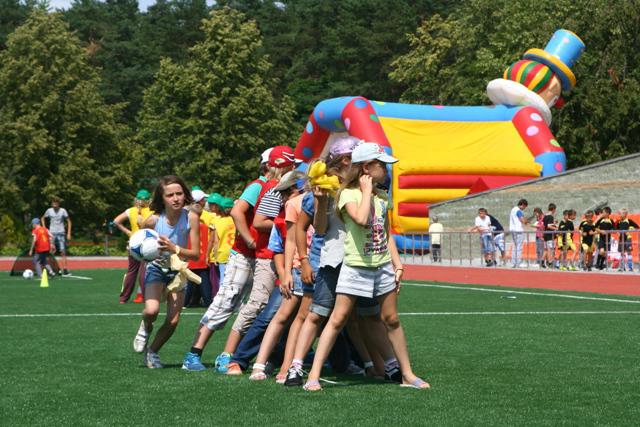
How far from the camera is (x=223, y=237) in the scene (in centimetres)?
1711

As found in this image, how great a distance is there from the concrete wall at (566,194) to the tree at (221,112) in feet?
91.9

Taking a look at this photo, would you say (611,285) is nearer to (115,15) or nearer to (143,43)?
(143,43)

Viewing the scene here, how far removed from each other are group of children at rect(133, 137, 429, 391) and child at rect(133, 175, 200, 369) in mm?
10

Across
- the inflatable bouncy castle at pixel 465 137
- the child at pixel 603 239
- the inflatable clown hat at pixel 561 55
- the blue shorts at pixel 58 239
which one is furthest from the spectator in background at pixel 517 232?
the blue shorts at pixel 58 239

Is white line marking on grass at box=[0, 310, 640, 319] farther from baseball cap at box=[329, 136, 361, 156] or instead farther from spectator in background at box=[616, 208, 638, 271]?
spectator in background at box=[616, 208, 638, 271]

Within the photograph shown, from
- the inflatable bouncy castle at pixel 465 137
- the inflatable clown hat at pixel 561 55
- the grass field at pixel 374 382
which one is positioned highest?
the inflatable clown hat at pixel 561 55

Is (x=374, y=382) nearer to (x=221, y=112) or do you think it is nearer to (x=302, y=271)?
(x=302, y=271)

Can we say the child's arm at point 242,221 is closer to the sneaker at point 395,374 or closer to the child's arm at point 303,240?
the child's arm at point 303,240

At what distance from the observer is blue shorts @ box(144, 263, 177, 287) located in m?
9.13

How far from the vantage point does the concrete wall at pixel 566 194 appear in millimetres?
31609

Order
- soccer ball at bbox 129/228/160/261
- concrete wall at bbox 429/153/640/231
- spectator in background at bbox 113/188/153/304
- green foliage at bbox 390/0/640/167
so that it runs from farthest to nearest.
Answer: green foliage at bbox 390/0/640/167 → concrete wall at bbox 429/153/640/231 → spectator in background at bbox 113/188/153/304 → soccer ball at bbox 129/228/160/261

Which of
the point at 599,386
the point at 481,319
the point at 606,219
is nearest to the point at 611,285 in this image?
the point at 606,219

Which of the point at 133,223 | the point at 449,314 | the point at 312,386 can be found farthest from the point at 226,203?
the point at 312,386

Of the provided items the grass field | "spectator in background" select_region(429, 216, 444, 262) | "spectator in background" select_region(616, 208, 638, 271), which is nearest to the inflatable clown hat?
"spectator in background" select_region(429, 216, 444, 262)
